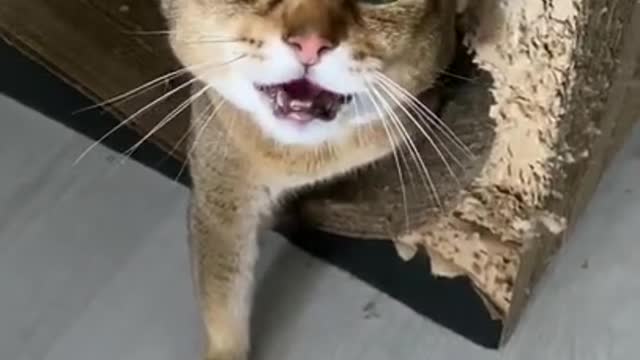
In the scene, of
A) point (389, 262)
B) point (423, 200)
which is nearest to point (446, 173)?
point (423, 200)

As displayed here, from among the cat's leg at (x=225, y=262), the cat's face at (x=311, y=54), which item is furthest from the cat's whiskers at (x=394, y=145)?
the cat's leg at (x=225, y=262)

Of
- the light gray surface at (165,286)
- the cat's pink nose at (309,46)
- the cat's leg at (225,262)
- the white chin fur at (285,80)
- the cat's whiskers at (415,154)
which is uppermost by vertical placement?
the cat's pink nose at (309,46)

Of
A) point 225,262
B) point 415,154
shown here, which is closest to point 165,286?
point 225,262

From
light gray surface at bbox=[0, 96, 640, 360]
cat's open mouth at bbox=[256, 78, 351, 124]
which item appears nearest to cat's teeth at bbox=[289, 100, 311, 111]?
cat's open mouth at bbox=[256, 78, 351, 124]

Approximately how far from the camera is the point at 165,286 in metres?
1.43

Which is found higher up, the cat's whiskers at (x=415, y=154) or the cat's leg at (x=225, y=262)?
the cat's whiskers at (x=415, y=154)

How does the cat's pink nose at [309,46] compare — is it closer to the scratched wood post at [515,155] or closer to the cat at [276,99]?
the cat at [276,99]

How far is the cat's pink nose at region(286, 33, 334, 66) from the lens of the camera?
3.33 feet

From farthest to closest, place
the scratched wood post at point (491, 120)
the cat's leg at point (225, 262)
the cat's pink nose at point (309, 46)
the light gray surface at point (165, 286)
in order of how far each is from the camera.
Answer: the light gray surface at point (165, 286), the cat's leg at point (225, 262), the scratched wood post at point (491, 120), the cat's pink nose at point (309, 46)

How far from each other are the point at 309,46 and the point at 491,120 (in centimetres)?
22

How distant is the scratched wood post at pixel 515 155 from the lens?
43.9 inches

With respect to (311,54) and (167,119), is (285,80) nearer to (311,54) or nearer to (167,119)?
(311,54)

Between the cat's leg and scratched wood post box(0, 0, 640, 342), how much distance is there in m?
0.11

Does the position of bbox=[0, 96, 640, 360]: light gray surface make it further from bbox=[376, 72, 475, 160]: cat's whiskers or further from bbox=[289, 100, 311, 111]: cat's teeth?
bbox=[289, 100, 311, 111]: cat's teeth
